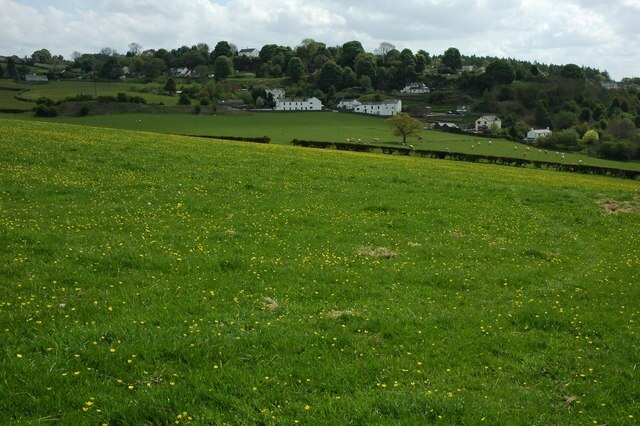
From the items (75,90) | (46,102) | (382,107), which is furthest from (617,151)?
(75,90)

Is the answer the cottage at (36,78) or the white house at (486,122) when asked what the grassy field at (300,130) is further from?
the cottage at (36,78)

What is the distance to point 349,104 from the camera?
18300 centimetres

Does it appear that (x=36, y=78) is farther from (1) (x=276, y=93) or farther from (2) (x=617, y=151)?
(2) (x=617, y=151)

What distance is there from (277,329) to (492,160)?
210 ft

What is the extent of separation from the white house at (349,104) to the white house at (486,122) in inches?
1600

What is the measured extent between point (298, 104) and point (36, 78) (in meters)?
77.5

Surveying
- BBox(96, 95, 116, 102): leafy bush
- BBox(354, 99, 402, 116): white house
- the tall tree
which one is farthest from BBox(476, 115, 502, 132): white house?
BBox(96, 95, 116, 102): leafy bush

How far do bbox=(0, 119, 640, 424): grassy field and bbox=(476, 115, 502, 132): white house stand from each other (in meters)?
135

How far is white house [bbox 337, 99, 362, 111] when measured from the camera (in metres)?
182

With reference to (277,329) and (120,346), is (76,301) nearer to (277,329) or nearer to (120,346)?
(120,346)

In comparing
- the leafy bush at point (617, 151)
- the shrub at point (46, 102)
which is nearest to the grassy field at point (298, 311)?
the leafy bush at point (617, 151)

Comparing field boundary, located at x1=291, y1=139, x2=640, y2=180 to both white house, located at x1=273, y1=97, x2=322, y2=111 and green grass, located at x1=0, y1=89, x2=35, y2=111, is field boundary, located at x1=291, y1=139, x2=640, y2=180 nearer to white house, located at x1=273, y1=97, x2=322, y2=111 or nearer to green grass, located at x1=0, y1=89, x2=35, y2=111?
green grass, located at x1=0, y1=89, x2=35, y2=111

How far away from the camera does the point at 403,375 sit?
29.6ft

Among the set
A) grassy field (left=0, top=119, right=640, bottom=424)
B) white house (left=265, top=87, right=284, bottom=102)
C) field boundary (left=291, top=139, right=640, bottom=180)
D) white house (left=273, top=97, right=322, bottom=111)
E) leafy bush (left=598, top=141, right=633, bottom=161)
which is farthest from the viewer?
white house (left=265, top=87, right=284, bottom=102)
